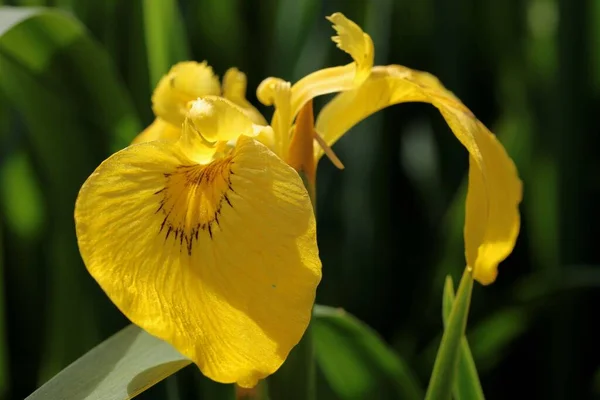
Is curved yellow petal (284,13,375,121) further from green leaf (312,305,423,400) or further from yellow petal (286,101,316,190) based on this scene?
green leaf (312,305,423,400)

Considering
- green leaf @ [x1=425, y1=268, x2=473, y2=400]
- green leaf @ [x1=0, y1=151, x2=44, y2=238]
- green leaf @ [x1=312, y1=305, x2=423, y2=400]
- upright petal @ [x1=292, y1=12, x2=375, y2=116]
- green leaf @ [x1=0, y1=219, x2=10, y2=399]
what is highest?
upright petal @ [x1=292, y1=12, x2=375, y2=116]

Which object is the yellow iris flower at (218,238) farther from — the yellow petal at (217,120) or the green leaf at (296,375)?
the green leaf at (296,375)

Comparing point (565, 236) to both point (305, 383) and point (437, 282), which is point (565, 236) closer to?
point (437, 282)

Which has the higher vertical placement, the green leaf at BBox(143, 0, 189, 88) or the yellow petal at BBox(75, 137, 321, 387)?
the green leaf at BBox(143, 0, 189, 88)

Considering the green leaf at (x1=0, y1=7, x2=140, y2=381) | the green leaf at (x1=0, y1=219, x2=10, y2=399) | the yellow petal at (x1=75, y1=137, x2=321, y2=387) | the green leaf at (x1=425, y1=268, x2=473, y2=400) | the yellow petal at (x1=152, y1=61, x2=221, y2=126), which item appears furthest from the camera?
the green leaf at (x1=0, y1=219, x2=10, y2=399)

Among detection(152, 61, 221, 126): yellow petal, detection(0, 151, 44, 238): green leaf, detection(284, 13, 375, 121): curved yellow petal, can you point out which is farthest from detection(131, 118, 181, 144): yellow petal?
detection(0, 151, 44, 238): green leaf

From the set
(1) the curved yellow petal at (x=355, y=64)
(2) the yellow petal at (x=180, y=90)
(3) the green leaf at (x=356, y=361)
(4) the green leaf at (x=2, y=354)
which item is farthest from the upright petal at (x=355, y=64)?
(4) the green leaf at (x=2, y=354)

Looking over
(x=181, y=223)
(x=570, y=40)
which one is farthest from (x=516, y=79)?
(x=181, y=223)
